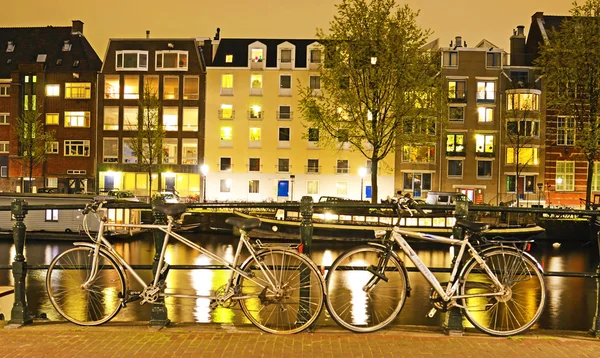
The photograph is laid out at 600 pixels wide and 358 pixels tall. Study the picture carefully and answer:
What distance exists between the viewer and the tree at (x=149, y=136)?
49.7m

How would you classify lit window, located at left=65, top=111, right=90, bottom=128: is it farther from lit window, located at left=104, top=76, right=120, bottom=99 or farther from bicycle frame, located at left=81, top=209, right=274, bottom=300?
bicycle frame, located at left=81, top=209, right=274, bottom=300

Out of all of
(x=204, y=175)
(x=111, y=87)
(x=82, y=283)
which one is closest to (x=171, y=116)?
(x=111, y=87)

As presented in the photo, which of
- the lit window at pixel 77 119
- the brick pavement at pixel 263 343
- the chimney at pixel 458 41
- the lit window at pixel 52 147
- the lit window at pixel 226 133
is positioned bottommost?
the brick pavement at pixel 263 343

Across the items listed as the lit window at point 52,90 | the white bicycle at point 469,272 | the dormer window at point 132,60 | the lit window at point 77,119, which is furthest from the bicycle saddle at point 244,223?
the lit window at point 52,90

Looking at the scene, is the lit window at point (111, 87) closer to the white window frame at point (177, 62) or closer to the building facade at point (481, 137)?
the white window frame at point (177, 62)

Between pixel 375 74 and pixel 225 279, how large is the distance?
17.3 meters

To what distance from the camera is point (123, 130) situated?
183 feet

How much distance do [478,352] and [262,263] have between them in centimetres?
224

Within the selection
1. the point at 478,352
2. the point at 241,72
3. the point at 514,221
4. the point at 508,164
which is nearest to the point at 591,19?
the point at 514,221

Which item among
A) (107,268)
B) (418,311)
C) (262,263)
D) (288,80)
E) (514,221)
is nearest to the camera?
(262,263)

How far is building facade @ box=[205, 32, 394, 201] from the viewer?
55.0 m

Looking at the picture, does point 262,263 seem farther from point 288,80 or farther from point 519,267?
point 288,80

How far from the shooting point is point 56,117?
56562 mm

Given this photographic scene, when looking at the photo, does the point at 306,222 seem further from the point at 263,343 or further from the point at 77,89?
the point at 77,89
